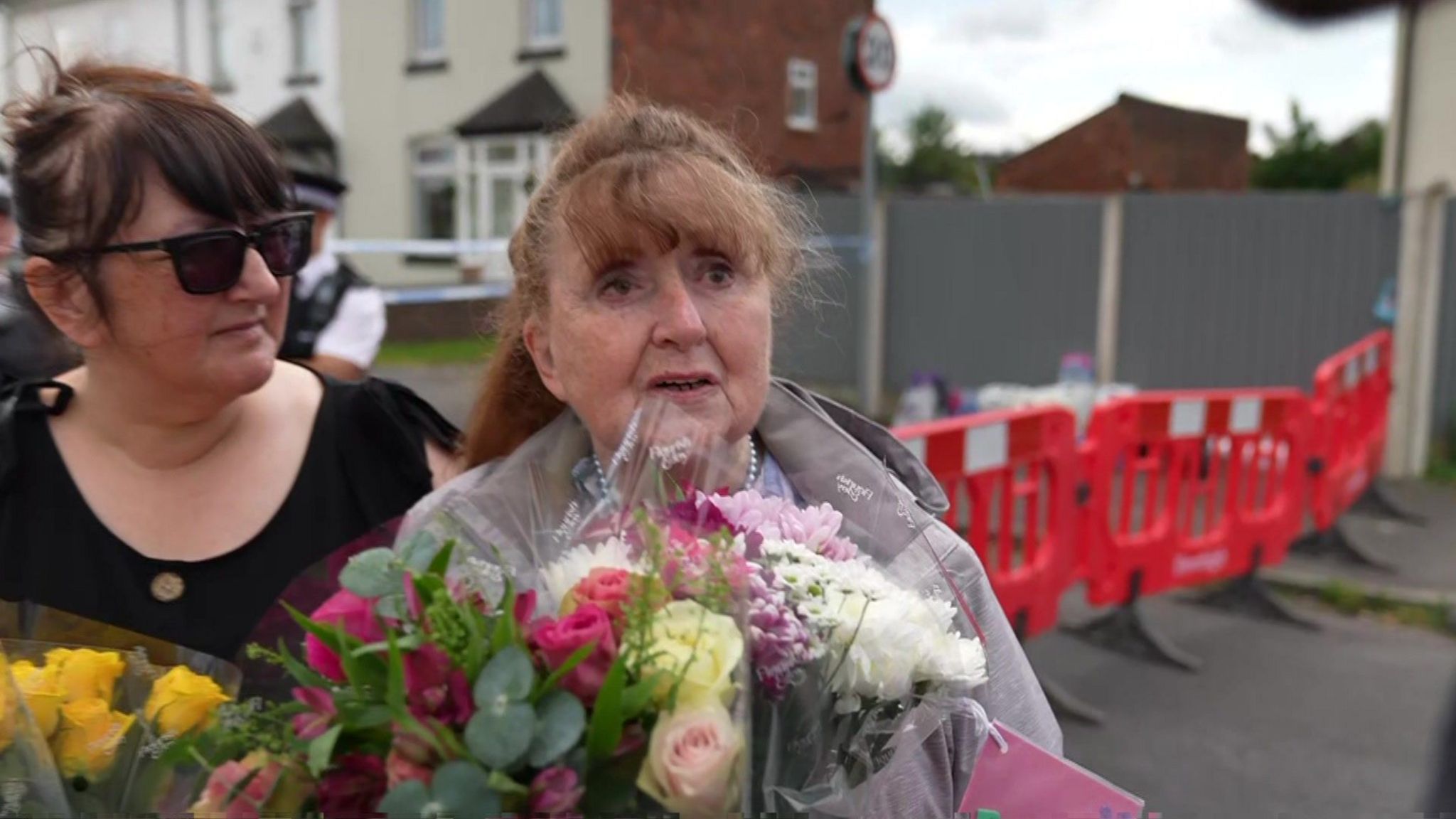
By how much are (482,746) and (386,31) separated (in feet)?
72.3

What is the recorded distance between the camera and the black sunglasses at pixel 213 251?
1.96m

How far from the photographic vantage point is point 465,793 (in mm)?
1032

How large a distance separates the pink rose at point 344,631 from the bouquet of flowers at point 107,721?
0.16m

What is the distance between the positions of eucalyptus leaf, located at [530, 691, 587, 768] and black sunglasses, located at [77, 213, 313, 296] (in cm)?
121

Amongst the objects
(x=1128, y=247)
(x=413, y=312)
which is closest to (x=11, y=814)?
(x=1128, y=247)

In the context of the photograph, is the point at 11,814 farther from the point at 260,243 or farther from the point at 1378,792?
the point at 1378,792

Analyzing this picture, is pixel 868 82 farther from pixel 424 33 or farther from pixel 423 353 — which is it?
pixel 424 33

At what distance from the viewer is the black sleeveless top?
81.0 inches

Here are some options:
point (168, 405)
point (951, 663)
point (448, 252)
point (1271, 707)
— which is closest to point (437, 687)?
point (951, 663)

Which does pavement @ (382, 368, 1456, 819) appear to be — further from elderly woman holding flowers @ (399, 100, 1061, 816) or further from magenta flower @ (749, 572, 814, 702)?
magenta flower @ (749, 572, 814, 702)

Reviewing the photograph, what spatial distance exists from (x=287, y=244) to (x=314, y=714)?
1169 mm

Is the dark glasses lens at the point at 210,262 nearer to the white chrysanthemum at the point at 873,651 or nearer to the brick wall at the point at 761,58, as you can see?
the white chrysanthemum at the point at 873,651

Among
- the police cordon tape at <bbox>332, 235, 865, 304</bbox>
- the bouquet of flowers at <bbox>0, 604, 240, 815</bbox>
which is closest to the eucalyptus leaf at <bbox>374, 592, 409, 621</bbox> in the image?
the bouquet of flowers at <bbox>0, 604, 240, 815</bbox>

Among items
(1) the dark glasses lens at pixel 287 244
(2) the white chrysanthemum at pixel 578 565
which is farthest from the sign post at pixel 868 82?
(2) the white chrysanthemum at pixel 578 565
